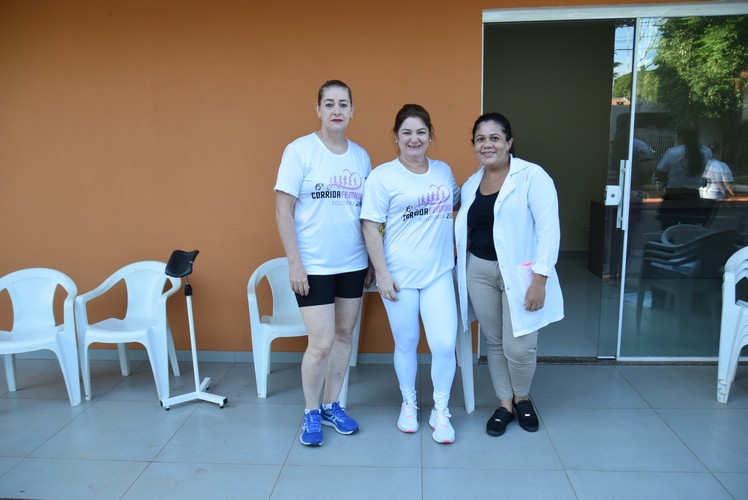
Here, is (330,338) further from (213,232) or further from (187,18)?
(187,18)

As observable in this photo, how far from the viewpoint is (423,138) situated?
2518 millimetres

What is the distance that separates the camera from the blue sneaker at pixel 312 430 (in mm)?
2639

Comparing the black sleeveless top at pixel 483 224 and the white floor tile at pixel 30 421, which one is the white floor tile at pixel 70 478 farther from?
the black sleeveless top at pixel 483 224

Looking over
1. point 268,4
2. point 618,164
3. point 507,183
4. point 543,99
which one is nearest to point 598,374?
point 618,164

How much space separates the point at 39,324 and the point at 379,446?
2304 millimetres

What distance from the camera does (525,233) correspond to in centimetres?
257

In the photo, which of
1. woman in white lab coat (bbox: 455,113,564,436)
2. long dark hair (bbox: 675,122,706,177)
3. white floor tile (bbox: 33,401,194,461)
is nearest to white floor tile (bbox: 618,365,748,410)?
woman in white lab coat (bbox: 455,113,564,436)

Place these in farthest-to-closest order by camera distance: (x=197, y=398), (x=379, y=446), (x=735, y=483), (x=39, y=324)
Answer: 1. (x=39, y=324)
2. (x=197, y=398)
3. (x=379, y=446)
4. (x=735, y=483)

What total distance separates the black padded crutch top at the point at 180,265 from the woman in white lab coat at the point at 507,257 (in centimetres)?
145

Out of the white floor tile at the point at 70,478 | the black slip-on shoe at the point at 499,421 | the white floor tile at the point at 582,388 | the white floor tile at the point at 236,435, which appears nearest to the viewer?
the white floor tile at the point at 70,478

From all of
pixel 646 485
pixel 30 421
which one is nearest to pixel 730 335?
pixel 646 485

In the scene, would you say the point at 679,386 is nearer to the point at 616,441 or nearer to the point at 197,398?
the point at 616,441

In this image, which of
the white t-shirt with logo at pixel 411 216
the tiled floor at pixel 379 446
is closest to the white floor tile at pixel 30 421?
the tiled floor at pixel 379 446

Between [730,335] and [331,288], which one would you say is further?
[730,335]
